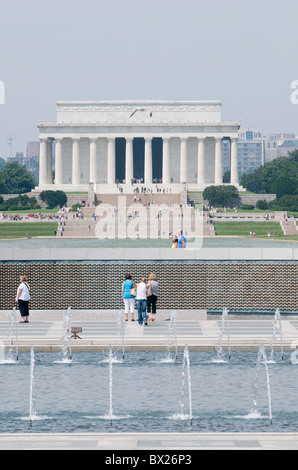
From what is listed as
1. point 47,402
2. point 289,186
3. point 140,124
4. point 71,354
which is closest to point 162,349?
point 71,354

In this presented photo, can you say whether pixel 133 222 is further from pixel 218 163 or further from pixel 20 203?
pixel 218 163

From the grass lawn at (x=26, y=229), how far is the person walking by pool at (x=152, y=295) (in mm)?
73953

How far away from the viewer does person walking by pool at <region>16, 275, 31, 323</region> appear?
32812 millimetres

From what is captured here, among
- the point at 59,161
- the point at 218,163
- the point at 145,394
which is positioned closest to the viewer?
the point at 145,394

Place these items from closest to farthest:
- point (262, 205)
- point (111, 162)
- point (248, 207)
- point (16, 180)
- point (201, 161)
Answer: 1. point (248, 207)
2. point (262, 205)
3. point (201, 161)
4. point (111, 162)
5. point (16, 180)

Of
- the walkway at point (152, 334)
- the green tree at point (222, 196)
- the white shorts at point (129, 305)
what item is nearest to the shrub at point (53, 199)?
the green tree at point (222, 196)

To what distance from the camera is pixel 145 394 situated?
20.8m

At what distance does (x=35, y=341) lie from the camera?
89.2 feet

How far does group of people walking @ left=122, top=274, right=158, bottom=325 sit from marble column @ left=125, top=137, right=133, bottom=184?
Answer: 147m

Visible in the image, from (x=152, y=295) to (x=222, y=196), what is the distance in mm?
120042

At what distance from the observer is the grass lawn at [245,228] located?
10962 cm

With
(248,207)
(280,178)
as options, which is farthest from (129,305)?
(280,178)

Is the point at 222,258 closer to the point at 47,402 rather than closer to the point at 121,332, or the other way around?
the point at 121,332

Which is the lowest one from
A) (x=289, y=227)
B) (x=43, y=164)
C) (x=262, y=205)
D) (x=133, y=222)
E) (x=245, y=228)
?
(x=245, y=228)
